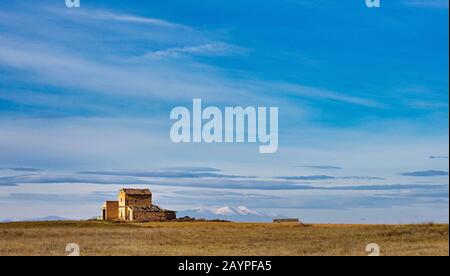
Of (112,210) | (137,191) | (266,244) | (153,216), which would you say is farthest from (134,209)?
(266,244)

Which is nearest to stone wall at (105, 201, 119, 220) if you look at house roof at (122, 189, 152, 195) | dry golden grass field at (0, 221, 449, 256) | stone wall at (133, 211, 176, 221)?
house roof at (122, 189, 152, 195)

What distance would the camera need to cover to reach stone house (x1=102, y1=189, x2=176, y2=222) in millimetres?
91625

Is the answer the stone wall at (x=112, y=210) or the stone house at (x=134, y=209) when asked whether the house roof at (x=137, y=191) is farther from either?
the stone wall at (x=112, y=210)

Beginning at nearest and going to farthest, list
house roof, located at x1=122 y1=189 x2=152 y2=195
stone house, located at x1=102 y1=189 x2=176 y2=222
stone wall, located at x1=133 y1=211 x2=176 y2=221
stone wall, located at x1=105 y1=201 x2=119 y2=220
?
stone wall, located at x1=133 y1=211 x2=176 y2=221
stone house, located at x1=102 y1=189 x2=176 y2=222
house roof, located at x1=122 y1=189 x2=152 y2=195
stone wall, located at x1=105 y1=201 x2=119 y2=220

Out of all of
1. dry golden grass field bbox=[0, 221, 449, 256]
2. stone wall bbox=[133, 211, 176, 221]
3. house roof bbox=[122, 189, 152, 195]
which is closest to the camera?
dry golden grass field bbox=[0, 221, 449, 256]

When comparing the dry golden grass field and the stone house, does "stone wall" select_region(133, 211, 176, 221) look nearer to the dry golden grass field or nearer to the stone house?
the stone house

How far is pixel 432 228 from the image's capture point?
4409 cm

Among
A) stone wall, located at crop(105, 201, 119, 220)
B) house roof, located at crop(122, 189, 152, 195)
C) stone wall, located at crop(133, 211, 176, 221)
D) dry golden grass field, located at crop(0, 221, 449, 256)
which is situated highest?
house roof, located at crop(122, 189, 152, 195)
